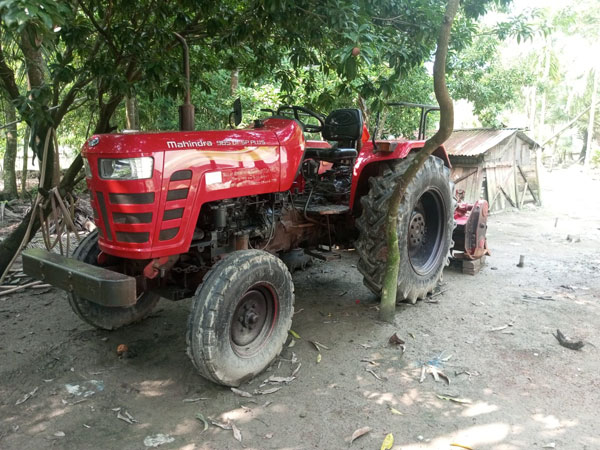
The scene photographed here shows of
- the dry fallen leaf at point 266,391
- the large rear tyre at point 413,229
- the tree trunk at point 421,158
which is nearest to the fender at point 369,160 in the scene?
the large rear tyre at point 413,229

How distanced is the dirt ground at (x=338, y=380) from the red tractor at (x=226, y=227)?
31cm

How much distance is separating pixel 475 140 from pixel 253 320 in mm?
10352

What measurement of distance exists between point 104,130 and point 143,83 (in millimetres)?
688

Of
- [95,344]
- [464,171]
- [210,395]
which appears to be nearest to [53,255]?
[95,344]

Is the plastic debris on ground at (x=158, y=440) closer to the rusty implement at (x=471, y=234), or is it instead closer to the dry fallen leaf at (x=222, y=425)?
the dry fallen leaf at (x=222, y=425)

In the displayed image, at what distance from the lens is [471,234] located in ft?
19.4

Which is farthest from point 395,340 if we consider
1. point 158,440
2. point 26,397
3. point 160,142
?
point 26,397

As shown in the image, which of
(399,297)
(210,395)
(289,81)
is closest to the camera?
(210,395)

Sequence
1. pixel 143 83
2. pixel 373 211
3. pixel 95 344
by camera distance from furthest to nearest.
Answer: pixel 143 83 < pixel 373 211 < pixel 95 344

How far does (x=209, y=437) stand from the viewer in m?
2.73

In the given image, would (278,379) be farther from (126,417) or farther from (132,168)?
(132,168)

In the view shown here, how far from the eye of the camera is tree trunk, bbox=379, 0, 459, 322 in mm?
3551

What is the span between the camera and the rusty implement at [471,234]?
5.87m

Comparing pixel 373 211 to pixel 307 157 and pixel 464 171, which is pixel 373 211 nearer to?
pixel 307 157
